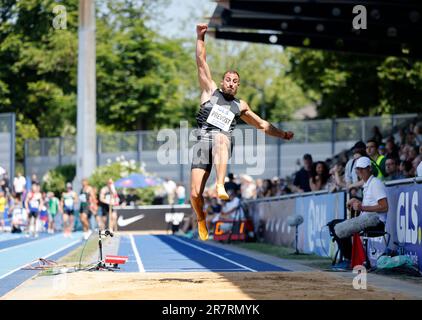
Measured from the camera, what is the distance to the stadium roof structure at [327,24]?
27.5m

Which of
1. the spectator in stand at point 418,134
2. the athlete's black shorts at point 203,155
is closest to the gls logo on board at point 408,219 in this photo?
the athlete's black shorts at point 203,155

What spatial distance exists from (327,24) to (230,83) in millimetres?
18296

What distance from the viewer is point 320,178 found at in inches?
851

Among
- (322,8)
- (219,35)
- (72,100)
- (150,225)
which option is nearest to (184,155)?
(150,225)

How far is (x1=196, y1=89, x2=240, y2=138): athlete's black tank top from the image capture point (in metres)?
12.7

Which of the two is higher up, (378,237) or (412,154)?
(412,154)

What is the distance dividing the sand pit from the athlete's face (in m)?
2.41

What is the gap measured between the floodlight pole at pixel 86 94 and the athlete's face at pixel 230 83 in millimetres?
33763

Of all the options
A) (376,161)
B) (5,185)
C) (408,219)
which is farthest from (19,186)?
(408,219)

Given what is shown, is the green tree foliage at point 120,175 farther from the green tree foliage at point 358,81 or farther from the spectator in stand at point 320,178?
the spectator in stand at point 320,178

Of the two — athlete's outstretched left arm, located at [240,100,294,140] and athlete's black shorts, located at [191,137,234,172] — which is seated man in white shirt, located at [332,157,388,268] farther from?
athlete's black shorts, located at [191,137,234,172]

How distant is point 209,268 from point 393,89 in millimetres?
35136

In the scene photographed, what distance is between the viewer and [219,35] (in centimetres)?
3152
